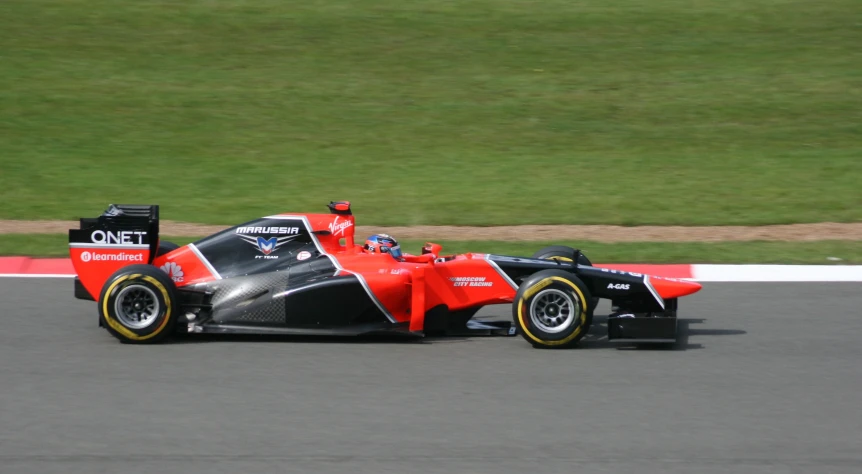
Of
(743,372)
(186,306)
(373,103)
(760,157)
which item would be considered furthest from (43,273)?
(760,157)

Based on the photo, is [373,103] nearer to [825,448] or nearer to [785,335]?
[785,335]

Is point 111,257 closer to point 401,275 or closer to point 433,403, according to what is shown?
point 401,275

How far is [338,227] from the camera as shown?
833 cm

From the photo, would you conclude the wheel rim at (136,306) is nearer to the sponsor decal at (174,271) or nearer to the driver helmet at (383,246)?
the sponsor decal at (174,271)

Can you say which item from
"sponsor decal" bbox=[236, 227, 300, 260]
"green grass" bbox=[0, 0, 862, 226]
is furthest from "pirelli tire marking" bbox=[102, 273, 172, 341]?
"green grass" bbox=[0, 0, 862, 226]

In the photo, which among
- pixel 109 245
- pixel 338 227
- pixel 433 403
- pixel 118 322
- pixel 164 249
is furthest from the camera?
pixel 164 249

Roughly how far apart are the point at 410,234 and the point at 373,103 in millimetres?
7293

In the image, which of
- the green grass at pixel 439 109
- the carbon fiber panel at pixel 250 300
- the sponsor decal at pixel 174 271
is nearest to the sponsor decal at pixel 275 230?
the carbon fiber panel at pixel 250 300

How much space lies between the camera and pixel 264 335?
325 inches

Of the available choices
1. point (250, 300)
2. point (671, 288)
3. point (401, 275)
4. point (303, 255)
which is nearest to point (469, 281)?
point (401, 275)

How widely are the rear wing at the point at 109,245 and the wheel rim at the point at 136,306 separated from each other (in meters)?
0.34

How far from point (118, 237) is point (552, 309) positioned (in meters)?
3.34

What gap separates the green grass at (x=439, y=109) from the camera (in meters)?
15.4

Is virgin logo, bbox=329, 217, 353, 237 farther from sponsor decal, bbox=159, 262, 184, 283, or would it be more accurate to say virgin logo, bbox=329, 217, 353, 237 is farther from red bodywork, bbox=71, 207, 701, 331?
sponsor decal, bbox=159, 262, 184, 283
